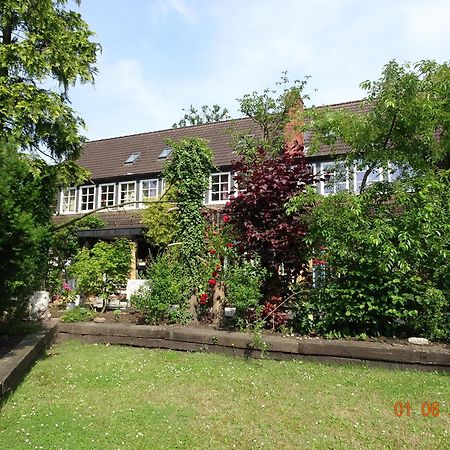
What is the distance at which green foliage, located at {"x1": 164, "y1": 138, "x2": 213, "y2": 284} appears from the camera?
25.7 ft

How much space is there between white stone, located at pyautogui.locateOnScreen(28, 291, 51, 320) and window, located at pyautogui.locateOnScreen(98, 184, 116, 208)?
12671 millimetres

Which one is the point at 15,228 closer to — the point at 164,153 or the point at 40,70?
the point at 40,70

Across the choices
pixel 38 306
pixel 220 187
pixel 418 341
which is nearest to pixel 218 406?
pixel 418 341

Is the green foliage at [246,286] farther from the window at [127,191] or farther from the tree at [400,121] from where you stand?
the window at [127,191]

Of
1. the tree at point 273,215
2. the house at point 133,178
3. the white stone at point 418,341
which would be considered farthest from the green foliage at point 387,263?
the house at point 133,178

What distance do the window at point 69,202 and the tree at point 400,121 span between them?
1674 cm

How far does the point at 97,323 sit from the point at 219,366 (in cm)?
297

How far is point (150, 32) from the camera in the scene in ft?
22.8

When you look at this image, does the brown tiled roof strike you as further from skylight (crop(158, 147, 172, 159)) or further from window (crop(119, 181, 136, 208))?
window (crop(119, 181, 136, 208))

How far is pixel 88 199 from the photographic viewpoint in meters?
20.8

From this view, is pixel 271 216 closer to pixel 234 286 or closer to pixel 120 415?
pixel 234 286

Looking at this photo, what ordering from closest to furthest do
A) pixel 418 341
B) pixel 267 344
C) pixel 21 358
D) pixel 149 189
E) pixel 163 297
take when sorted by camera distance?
pixel 21 358 < pixel 418 341 < pixel 267 344 < pixel 163 297 < pixel 149 189

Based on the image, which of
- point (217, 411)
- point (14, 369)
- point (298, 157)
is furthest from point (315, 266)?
point (14, 369)

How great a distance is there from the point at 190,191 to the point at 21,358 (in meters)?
4.26
